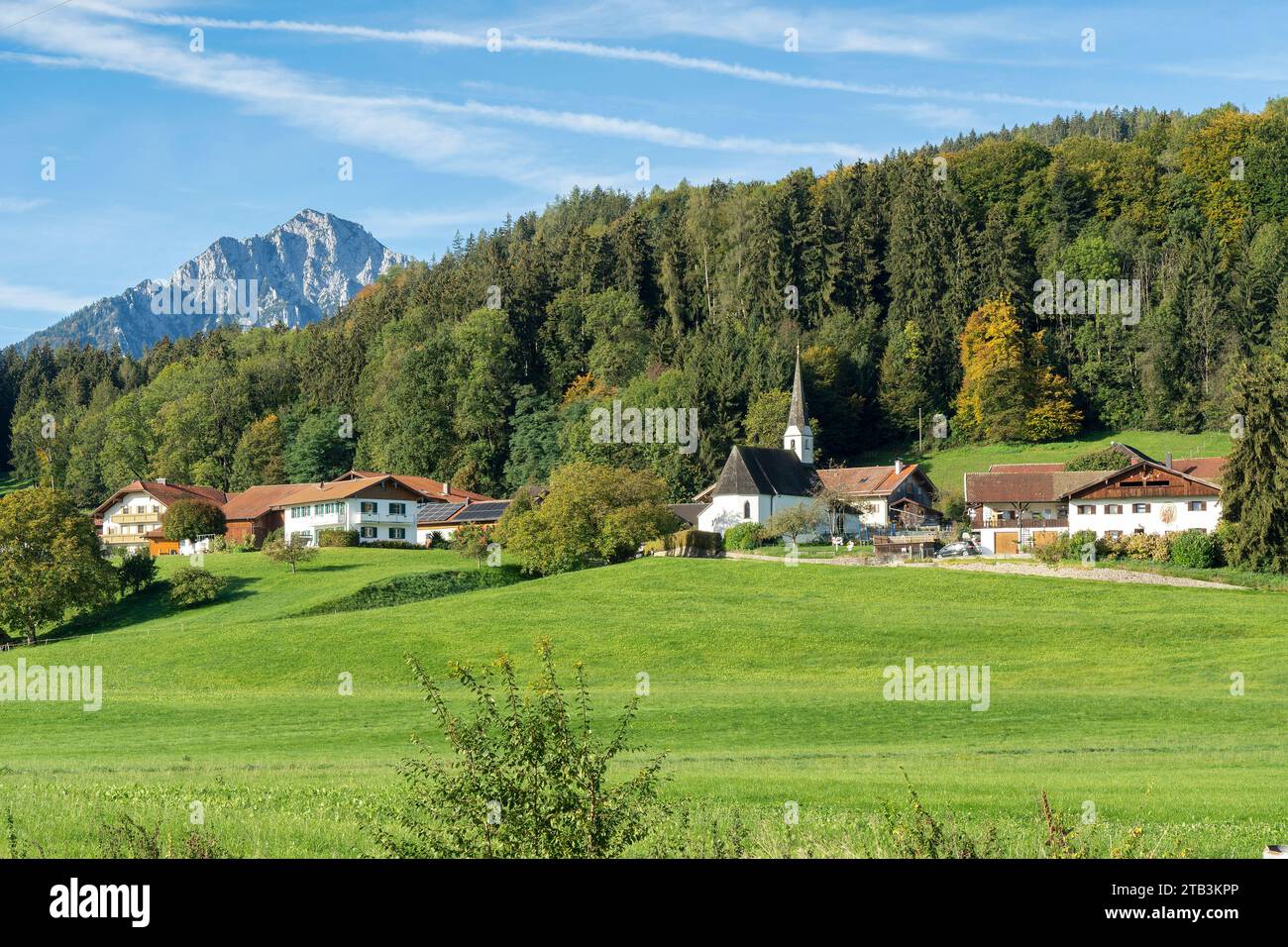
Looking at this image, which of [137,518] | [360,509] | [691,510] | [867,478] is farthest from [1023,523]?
[137,518]

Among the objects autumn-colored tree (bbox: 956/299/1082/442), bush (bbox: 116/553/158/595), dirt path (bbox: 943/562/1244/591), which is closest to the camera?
dirt path (bbox: 943/562/1244/591)

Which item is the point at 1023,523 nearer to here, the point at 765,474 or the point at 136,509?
the point at 765,474

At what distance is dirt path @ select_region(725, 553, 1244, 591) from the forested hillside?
38.7m

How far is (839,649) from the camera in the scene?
49875 mm

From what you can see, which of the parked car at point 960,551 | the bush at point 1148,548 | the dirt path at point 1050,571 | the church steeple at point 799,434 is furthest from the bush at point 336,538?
the bush at point 1148,548

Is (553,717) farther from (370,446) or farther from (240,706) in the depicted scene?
(370,446)

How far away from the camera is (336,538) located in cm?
9481

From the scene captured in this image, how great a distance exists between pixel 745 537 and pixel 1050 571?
21639mm

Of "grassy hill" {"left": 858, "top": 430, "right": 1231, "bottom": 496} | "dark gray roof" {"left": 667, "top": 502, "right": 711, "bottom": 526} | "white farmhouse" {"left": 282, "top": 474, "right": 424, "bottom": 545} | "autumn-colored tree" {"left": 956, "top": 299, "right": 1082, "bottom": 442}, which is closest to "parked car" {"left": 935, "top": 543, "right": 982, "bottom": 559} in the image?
"grassy hill" {"left": 858, "top": 430, "right": 1231, "bottom": 496}

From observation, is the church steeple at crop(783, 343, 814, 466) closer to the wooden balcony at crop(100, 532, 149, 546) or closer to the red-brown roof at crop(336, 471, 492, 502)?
the red-brown roof at crop(336, 471, 492, 502)

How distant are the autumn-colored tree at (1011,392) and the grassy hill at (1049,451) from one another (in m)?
1.55

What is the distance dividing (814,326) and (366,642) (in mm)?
89606

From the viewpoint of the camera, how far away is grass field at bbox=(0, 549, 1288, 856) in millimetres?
17859

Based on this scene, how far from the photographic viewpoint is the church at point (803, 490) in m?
96.7
